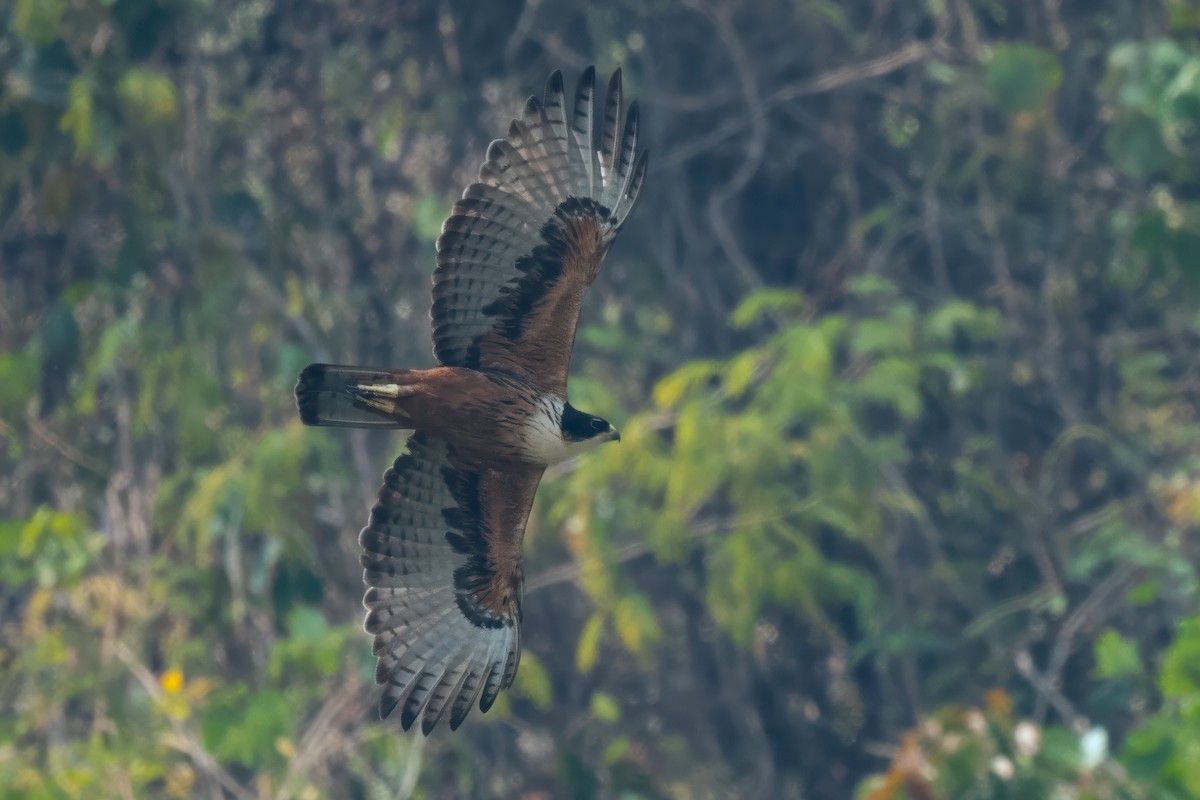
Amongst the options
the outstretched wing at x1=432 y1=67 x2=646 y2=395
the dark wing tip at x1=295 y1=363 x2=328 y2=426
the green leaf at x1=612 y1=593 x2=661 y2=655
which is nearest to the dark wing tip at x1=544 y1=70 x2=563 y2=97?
the outstretched wing at x1=432 y1=67 x2=646 y2=395

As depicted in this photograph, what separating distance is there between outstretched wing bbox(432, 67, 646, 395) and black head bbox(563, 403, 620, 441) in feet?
0.35

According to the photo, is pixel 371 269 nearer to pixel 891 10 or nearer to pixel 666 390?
pixel 666 390

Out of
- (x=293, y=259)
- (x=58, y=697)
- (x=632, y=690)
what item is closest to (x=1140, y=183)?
(x=632, y=690)

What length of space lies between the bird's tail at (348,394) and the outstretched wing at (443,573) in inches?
11.2

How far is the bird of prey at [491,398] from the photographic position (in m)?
5.43

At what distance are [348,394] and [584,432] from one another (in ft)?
2.27

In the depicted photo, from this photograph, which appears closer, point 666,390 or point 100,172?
point 666,390

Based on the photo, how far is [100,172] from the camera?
28.7 ft

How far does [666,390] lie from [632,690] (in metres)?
1.90

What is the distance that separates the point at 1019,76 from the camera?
8.41m

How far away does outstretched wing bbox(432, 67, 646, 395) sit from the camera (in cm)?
550

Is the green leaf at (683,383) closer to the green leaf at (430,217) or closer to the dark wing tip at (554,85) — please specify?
the green leaf at (430,217)

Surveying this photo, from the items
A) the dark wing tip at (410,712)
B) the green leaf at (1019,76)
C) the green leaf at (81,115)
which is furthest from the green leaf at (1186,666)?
the green leaf at (81,115)

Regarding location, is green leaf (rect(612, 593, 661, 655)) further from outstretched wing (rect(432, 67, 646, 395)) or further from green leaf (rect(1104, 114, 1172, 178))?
green leaf (rect(1104, 114, 1172, 178))
